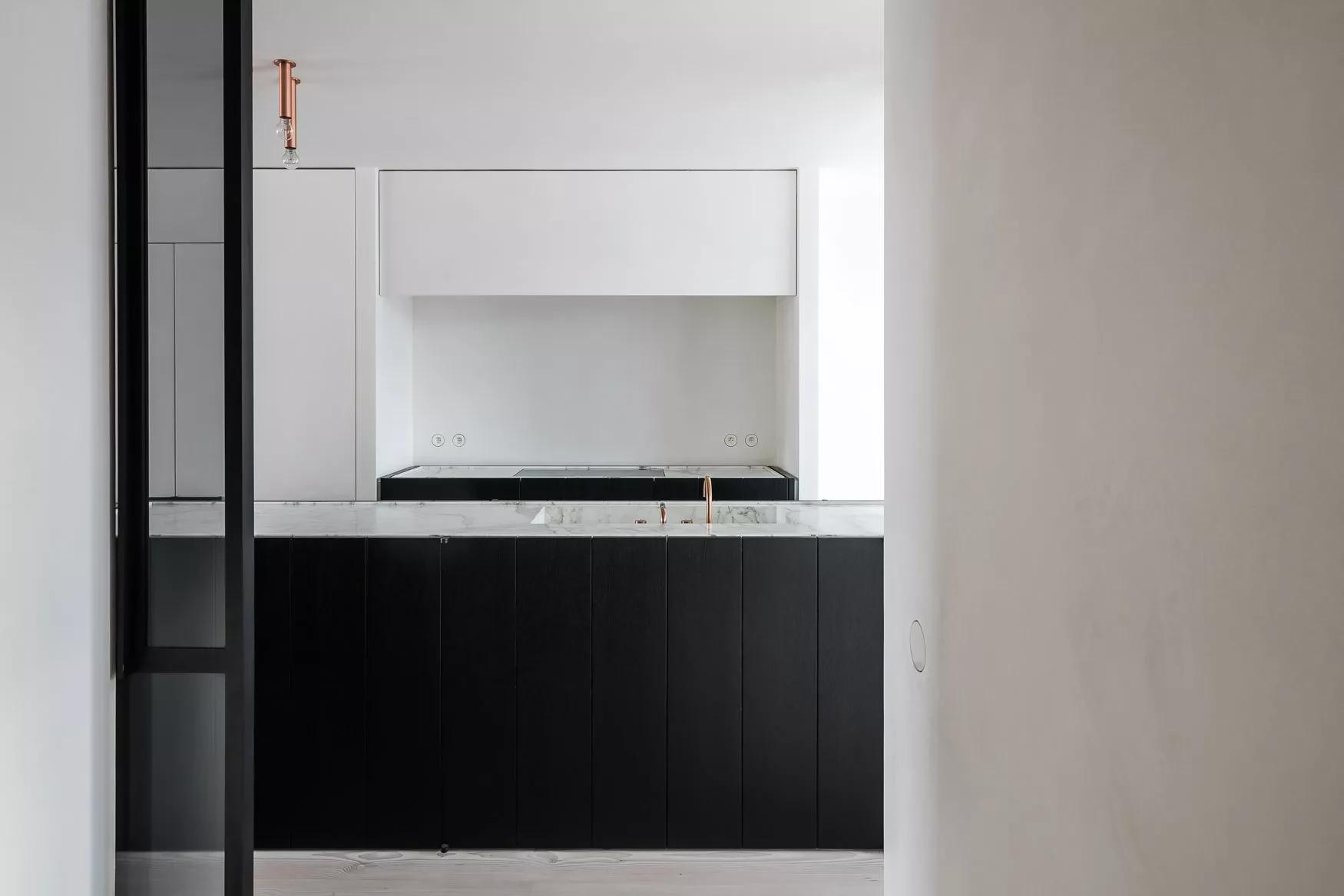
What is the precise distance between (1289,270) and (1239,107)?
108 mm

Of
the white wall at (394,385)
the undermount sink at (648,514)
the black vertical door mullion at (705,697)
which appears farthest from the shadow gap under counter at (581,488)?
the black vertical door mullion at (705,697)

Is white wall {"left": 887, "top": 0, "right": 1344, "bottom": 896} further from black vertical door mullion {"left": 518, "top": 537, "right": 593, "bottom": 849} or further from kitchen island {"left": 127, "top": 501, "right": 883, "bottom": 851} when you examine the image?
black vertical door mullion {"left": 518, "top": 537, "right": 593, "bottom": 849}

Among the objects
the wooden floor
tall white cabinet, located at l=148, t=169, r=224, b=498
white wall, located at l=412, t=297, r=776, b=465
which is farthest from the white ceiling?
the wooden floor

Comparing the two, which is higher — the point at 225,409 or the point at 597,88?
the point at 597,88

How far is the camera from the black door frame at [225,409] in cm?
117

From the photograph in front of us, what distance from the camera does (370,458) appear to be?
3902mm

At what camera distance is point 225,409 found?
1268 millimetres

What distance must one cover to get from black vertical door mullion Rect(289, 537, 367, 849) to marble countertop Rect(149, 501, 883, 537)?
92 mm

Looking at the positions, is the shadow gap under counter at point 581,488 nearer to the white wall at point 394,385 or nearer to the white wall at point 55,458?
the white wall at point 394,385

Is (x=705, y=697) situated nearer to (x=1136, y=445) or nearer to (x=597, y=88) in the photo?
(x=1136, y=445)

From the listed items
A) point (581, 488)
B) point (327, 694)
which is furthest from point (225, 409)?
point (581, 488)

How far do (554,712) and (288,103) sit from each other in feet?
7.23

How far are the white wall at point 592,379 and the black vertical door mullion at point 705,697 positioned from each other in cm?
249

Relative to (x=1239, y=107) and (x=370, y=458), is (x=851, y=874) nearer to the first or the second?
(x=1239, y=107)
